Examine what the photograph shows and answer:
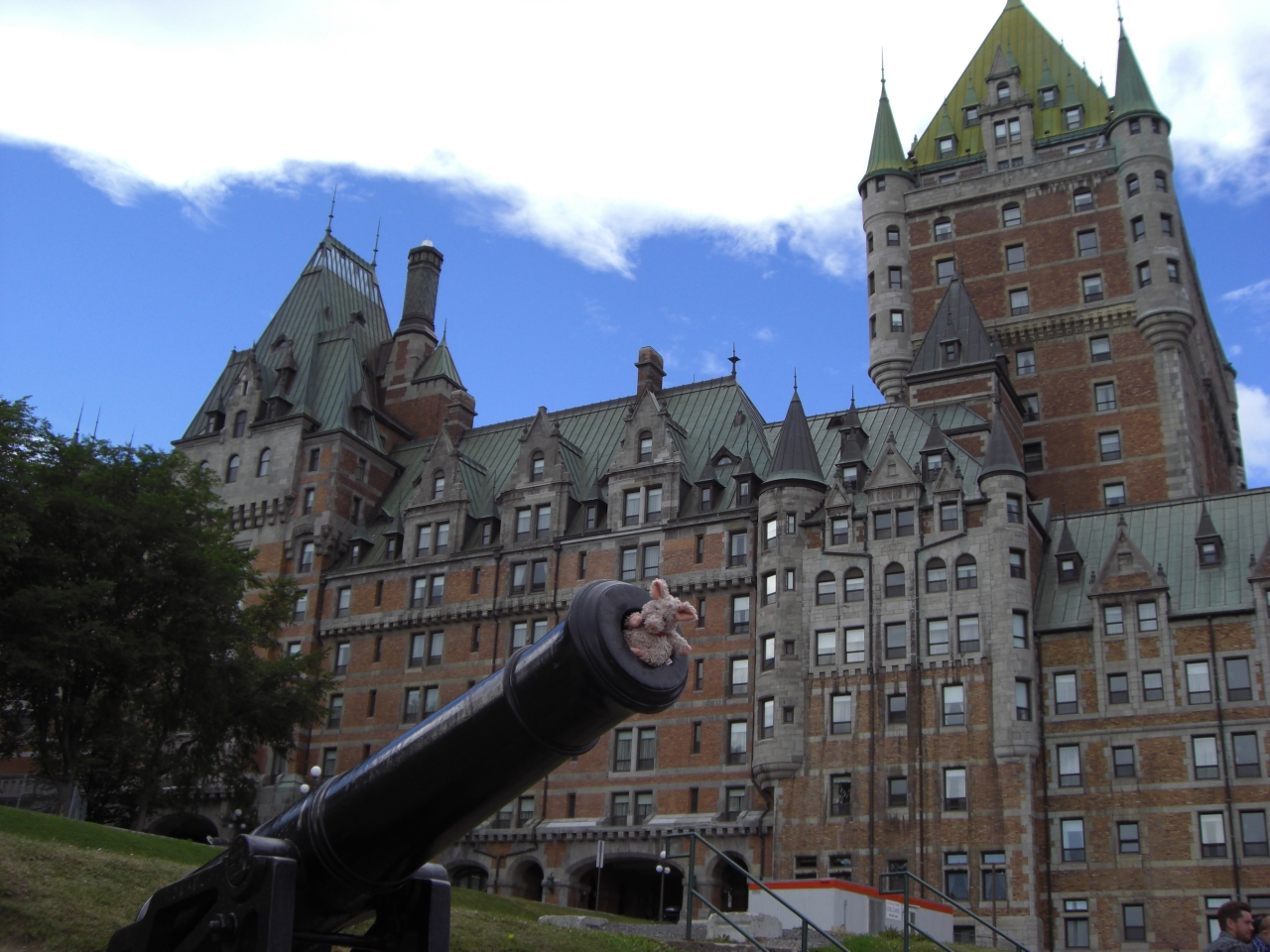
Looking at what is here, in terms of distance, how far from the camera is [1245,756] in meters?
47.8

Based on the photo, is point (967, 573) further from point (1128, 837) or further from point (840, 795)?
point (1128, 837)

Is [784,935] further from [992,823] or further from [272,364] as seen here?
[272,364]

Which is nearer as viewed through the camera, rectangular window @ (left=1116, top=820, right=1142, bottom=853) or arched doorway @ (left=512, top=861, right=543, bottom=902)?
rectangular window @ (left=1116, top=820, right=1142, bottom=853)

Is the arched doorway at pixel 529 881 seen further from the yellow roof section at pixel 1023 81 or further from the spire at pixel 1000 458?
the yellow roof section at pixel 1023 81

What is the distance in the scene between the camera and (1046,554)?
184ft

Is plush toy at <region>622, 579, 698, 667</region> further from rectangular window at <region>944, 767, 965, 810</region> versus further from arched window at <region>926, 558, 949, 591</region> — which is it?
arched window at <region>926, 558, 949, 591</region>

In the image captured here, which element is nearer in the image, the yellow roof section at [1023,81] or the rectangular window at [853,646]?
the rectangular window at [853,646]

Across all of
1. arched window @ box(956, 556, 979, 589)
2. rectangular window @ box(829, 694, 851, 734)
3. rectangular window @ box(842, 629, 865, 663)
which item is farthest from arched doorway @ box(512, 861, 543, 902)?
arched window @ box(956, 556, 979, 589)

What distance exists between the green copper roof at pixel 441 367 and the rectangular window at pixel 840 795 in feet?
118

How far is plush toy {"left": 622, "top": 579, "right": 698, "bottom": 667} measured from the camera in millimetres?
9570

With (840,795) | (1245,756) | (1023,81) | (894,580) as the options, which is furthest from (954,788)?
(1023,81)

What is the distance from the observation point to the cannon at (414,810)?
9.63 meters

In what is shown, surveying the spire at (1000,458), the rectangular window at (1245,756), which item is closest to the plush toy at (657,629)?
the rectangular window at (1245,756)

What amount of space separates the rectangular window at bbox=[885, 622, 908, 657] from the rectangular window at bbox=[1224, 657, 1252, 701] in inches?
451
